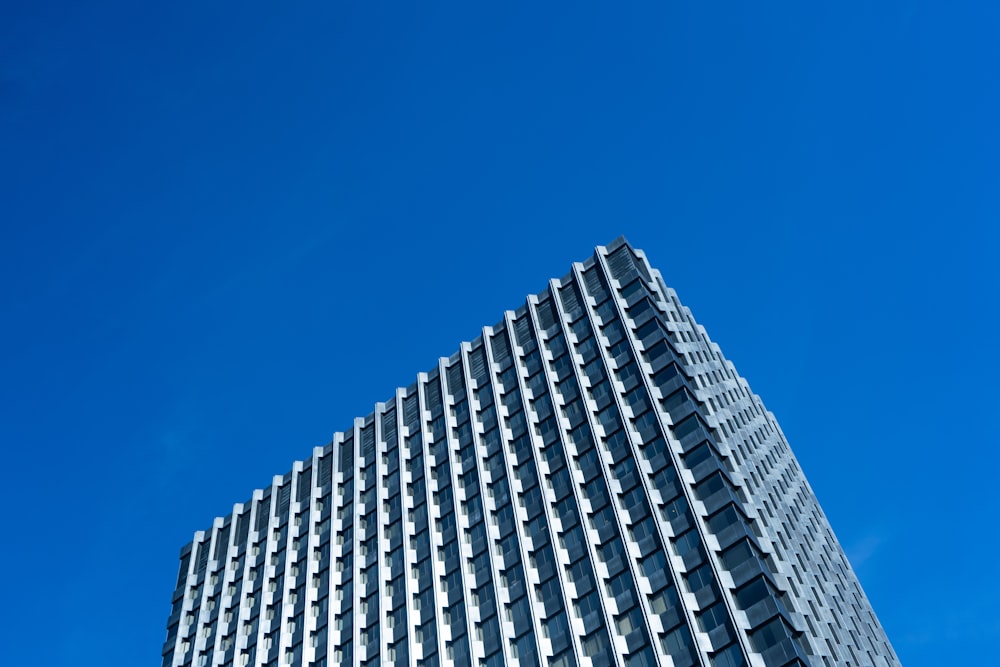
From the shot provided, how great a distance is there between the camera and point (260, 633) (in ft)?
291

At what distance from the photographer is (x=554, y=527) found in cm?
7725

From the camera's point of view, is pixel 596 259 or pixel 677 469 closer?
pixel 677 469

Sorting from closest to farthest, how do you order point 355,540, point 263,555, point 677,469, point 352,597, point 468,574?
1. point 677,469
2. point 468,574
3. point 352,597
4. point 355,540
5. point 263,555

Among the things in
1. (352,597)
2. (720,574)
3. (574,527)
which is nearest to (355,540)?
(352,597)

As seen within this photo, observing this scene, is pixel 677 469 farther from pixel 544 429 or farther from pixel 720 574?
pixel 544 429

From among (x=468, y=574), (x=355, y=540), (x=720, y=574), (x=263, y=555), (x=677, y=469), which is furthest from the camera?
(x=263, y=555)

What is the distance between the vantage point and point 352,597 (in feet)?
281

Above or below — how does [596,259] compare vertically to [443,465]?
above

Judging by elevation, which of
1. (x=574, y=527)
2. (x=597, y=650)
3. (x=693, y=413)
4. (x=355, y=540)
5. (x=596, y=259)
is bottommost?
(x=597, y=650)

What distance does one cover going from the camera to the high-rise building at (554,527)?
67812 mm

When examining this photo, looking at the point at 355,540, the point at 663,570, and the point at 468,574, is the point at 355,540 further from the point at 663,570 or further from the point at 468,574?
the point at 663,570

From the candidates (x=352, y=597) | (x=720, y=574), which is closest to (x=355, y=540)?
(x=352, y=597)

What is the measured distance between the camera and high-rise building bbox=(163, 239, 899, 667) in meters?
67.8

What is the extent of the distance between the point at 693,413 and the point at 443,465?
25.0 meters
